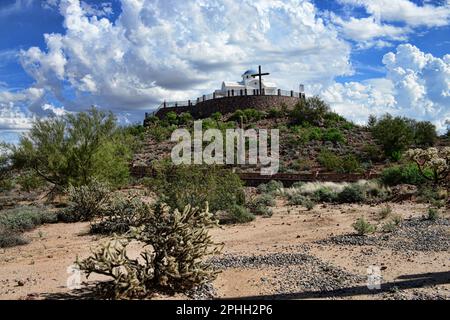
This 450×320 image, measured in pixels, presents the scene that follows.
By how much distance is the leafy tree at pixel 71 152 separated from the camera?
21734 millimetres

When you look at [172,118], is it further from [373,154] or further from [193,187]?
[193,187]

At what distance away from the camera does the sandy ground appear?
7633mm

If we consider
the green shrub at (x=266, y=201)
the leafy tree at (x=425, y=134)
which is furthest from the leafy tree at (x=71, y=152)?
the leafy tree at (x=425, y=134)

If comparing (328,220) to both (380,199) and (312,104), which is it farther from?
(312,104)

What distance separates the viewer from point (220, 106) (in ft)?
197

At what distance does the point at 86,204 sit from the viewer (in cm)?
1697

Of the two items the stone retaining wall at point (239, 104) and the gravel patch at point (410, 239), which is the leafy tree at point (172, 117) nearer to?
the stone retaining wall at point (239, 104)

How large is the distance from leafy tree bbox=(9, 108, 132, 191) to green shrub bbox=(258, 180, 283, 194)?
6804 millimetres

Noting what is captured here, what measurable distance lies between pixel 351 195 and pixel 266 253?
1045 cm

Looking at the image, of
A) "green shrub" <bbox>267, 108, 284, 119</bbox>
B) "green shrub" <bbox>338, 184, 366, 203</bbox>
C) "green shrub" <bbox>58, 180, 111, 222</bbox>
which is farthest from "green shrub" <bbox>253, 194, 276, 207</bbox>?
"green shrub" <bbox>267, 108, 284, 119</bbox>

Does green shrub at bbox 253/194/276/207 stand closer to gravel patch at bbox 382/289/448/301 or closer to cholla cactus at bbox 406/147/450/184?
cholla cactus at bbox 406/147/450/184

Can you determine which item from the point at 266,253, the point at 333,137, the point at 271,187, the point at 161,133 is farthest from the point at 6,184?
the point at 333,137
